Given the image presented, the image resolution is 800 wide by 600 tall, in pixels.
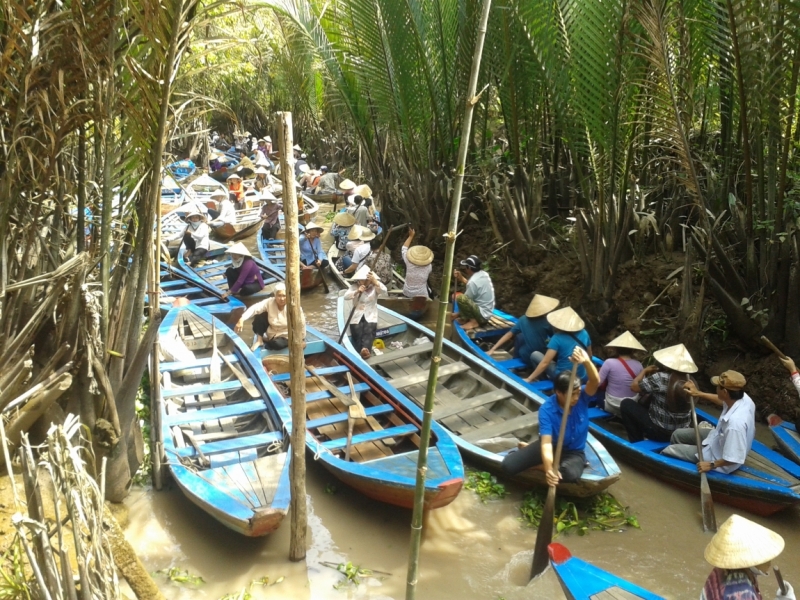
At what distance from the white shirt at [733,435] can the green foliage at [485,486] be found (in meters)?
1.57

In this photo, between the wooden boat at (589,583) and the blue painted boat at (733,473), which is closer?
the wooden boat at (589,583)

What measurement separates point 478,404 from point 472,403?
6 centimetres

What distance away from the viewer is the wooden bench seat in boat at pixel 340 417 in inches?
225

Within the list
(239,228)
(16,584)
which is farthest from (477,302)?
(239,228)

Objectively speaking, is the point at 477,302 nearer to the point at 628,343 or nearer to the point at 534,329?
the point at 534,329

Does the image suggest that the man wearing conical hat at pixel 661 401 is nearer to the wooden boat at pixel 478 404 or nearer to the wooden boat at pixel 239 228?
the wooden boat at pixel 478 404

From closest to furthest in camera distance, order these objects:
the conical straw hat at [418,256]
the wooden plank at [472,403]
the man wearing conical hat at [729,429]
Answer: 1. the man wearing conical hat at [729,429]
2. the wooden plank at [472,403]
3. the conical straw hat at [418,256]

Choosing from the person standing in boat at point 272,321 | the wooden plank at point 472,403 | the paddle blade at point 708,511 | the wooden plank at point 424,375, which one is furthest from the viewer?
the person standing in boat at point 272,321

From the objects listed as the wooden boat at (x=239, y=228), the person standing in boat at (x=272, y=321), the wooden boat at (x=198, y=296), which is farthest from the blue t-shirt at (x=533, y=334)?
the wooden boat at (x=239, y=228)

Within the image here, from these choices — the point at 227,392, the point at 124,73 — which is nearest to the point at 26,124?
the point at 124,73

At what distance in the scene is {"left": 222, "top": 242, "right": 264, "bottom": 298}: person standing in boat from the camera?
373 inches

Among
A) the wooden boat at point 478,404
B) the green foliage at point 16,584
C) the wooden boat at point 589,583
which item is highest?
the green foliage at point 16,584

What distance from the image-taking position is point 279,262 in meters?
12.4

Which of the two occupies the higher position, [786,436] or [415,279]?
[415,279]
